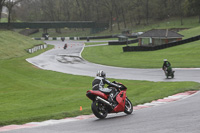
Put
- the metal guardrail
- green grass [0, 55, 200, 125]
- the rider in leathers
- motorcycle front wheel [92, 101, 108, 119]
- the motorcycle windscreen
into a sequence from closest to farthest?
motorcycle front wheel [92, 101, 108, 119] → the rider in leathers → the motorcycle windscreen → green grass [0, 55, 200, 125] → the metal guardrail

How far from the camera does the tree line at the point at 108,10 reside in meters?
119

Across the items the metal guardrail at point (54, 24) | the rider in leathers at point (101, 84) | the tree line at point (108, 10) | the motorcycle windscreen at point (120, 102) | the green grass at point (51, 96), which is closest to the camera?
the rider in leathers at point (101, 84)

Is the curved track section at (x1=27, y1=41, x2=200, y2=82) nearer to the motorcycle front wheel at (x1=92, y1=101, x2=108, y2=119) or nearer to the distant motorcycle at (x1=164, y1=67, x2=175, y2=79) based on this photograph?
the distant motorcycle at (x1=164, y1=67, x2=175, y2=79)

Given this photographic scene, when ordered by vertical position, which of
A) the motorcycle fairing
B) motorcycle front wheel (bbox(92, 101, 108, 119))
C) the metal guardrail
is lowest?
motorcycle front wheel (bbox(92, 101, 108, 119))

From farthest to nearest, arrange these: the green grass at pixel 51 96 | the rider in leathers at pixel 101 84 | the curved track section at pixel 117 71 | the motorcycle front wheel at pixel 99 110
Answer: the curved track section at pixel 117 71
the green grass at pixel 51 96
the rider in leathers at pixel 101 84
the motorcycle front wheel at pixel 99 110

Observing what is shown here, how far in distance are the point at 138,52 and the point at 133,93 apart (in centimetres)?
3490

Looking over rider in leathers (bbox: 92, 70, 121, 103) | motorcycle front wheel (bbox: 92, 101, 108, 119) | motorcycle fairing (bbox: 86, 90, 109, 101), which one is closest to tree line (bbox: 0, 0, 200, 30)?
rider in leathers (bbox: 92, 70, 121, 103)

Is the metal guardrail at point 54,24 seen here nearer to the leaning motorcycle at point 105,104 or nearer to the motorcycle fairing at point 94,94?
the leaning motorcycle at point 105,104

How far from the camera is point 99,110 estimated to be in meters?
11.6

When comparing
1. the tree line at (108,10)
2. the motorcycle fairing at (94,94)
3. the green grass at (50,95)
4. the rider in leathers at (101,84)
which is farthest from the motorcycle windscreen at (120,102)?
the tree line at (108,10)

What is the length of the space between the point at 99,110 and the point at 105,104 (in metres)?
0.31

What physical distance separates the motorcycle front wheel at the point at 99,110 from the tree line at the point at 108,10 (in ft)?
275

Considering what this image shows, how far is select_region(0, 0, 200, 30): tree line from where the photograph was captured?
119231 mm

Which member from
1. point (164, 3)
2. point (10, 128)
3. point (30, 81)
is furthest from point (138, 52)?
point (164, 3)
